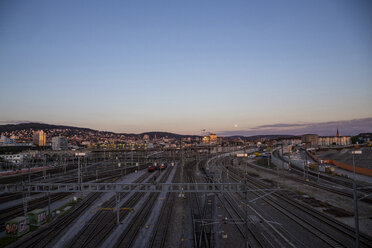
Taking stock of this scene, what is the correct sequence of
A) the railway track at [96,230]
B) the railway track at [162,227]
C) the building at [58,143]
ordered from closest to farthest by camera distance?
the railway track at [162,227], the railway track at [96,230], the building at [58,143]

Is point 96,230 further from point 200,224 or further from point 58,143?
point 58,143

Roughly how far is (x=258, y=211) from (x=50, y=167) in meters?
80.9

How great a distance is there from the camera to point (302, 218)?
2414 cm

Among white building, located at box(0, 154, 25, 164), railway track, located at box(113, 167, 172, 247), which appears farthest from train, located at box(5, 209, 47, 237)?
white building, located at box(0, 154, 25, 164)

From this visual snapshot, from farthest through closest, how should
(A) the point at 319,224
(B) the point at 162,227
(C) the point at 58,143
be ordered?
(C) the point at 58,143 → (B) the point at 162,227 → (A) the point at 319,224

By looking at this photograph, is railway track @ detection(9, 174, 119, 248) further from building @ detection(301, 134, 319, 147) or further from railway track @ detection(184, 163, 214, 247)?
building @ detection(301, 134, 319, 147)

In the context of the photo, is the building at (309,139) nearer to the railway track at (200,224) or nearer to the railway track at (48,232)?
Answer: the railway track at (200,224)

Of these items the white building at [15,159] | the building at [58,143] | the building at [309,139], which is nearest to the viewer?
the white building at [15,159]

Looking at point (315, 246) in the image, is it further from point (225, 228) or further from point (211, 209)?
point (211, 209)

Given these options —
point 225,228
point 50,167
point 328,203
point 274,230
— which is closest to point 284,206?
point 328,203

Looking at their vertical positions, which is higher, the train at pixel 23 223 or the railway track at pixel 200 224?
the train at pixel 23 223

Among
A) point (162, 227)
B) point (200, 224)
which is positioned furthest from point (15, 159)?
point (200, 224)

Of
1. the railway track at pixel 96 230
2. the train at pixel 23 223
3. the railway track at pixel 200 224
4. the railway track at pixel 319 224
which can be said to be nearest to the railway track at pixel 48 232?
the train at pixel 23 223

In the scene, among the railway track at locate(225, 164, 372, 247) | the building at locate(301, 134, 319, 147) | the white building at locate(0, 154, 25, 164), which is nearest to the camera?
the railway track at locate(225, 164, 372, 247)
